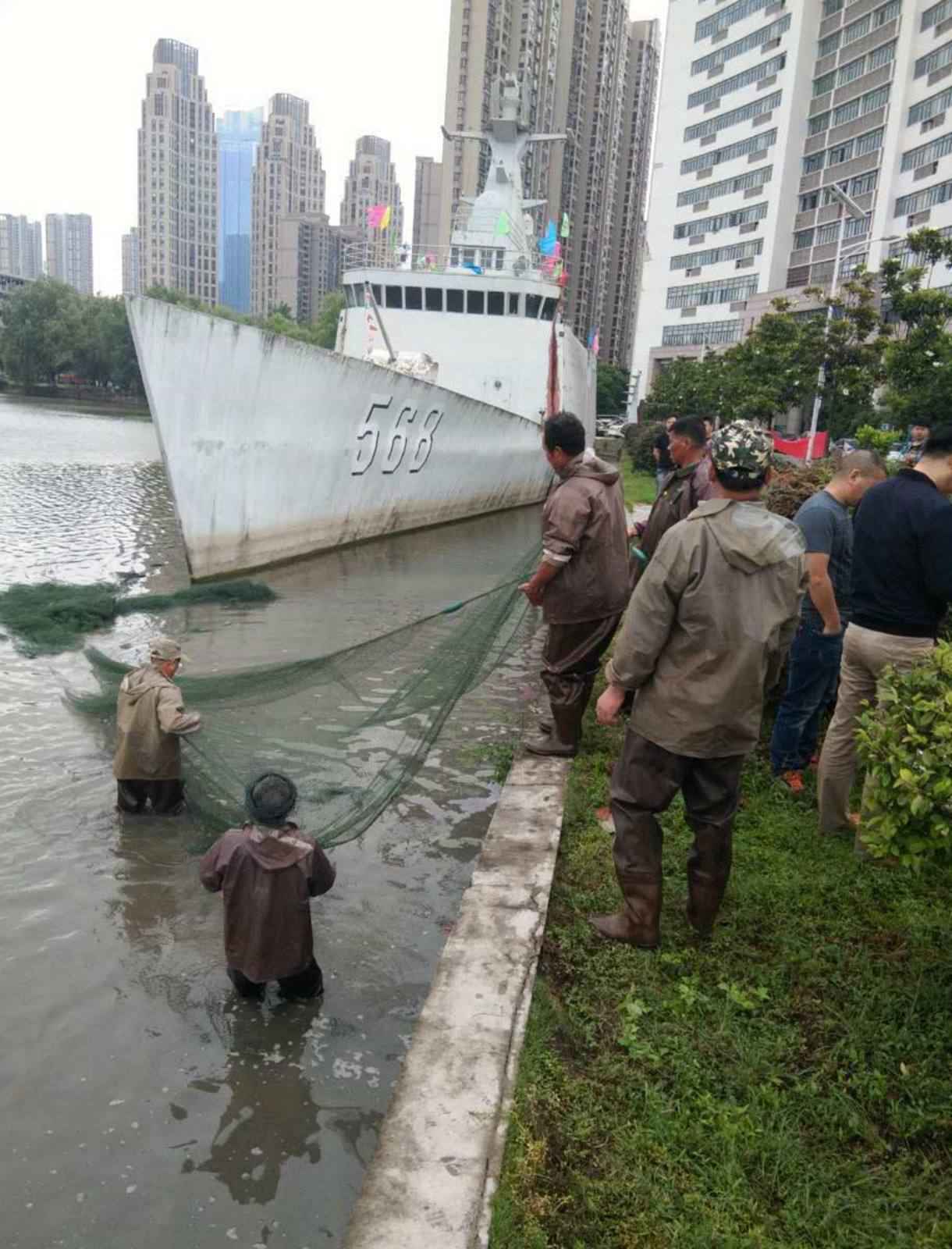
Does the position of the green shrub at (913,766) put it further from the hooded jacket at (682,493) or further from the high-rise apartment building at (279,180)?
the high-rise apartment building at (279,180)

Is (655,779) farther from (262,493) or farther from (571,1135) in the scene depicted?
(262,493)

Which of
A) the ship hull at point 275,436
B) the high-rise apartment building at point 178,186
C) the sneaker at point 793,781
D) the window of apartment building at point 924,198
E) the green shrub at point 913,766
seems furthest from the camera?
the high-rise apartment building at point 178,186

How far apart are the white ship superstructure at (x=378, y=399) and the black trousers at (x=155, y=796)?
736 cm

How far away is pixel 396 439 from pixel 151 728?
1100 centimetres

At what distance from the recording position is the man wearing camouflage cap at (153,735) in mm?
5023

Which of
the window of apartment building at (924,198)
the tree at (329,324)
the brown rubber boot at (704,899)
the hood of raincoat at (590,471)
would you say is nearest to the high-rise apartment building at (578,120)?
the tree at (329,324)

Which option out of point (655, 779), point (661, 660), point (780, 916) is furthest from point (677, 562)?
point (780, 916)

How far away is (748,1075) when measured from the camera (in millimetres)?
2732

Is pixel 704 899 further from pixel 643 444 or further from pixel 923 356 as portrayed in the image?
pixel 643 444

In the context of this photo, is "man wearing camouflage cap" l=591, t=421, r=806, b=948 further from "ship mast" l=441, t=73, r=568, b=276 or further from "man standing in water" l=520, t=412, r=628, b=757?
"ship mast" l=441, t=73, r=568, b=276

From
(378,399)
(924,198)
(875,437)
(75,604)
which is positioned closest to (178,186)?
(924,198)

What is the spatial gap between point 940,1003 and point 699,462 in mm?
3041

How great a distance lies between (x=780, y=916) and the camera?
362 cm

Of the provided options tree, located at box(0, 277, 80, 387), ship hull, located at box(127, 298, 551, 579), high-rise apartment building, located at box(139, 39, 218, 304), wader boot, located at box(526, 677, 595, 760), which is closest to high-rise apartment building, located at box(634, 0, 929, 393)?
ship hull, located at box(127, 298, 551, 579)
